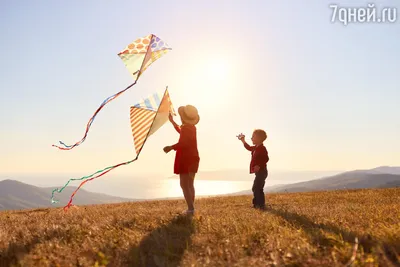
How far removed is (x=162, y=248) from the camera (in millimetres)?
4531

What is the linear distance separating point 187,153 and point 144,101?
79.3 inches

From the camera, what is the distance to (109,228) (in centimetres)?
593

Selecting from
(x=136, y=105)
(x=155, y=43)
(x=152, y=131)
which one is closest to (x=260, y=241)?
(x=152, y=131)

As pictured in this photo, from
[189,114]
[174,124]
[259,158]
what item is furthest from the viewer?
[259,158]

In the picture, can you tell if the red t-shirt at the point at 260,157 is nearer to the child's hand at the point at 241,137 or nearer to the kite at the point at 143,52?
the child's hand at the point at 241,137

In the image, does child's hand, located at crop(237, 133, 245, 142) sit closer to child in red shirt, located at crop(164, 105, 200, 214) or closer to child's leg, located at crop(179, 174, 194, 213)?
child in red shirt, located at crop(164, 105, 200, 214)

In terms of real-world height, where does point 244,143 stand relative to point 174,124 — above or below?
below

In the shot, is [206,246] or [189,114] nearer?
[206,246]

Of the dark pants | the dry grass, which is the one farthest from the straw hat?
the dark pants

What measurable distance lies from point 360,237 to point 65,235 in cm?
445

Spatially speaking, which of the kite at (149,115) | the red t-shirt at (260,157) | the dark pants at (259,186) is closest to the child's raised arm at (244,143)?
the red t-shirt at (260,157)

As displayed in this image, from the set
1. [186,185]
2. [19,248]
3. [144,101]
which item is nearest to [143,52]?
[144,101]

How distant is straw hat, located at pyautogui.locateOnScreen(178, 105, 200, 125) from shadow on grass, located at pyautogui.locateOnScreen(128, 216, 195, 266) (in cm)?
350

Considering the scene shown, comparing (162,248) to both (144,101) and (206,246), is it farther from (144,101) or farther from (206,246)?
(144,101)
